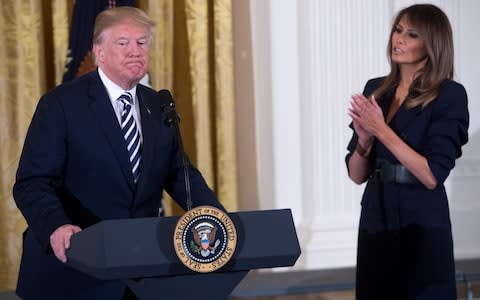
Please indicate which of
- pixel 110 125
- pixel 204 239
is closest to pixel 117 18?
pixel 110 125

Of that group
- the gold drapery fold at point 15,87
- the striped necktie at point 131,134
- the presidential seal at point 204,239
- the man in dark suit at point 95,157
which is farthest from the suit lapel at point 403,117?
the gold drapery fold at point 15,87

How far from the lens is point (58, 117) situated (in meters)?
2.70

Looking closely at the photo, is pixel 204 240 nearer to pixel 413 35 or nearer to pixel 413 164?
pixel 413 164

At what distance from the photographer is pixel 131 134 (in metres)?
2.79

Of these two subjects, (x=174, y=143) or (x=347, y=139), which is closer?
(x=174, y=143)

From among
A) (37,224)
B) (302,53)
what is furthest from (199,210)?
(302,53)

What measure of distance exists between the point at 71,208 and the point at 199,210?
Result: 2.14ft

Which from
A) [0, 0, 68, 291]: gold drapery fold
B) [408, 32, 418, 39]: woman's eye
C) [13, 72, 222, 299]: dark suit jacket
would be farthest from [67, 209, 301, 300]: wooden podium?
[0, 0, 68, 291]: gold drapery fold

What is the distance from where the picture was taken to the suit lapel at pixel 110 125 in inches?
107

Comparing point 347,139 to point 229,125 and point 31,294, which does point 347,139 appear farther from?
point 31,294

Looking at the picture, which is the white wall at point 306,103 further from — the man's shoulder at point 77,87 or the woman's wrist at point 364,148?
the man's shoulder at point 77,87

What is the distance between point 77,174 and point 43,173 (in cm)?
12

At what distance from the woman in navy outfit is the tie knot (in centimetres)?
94

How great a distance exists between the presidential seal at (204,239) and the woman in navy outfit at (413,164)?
1213 mm
